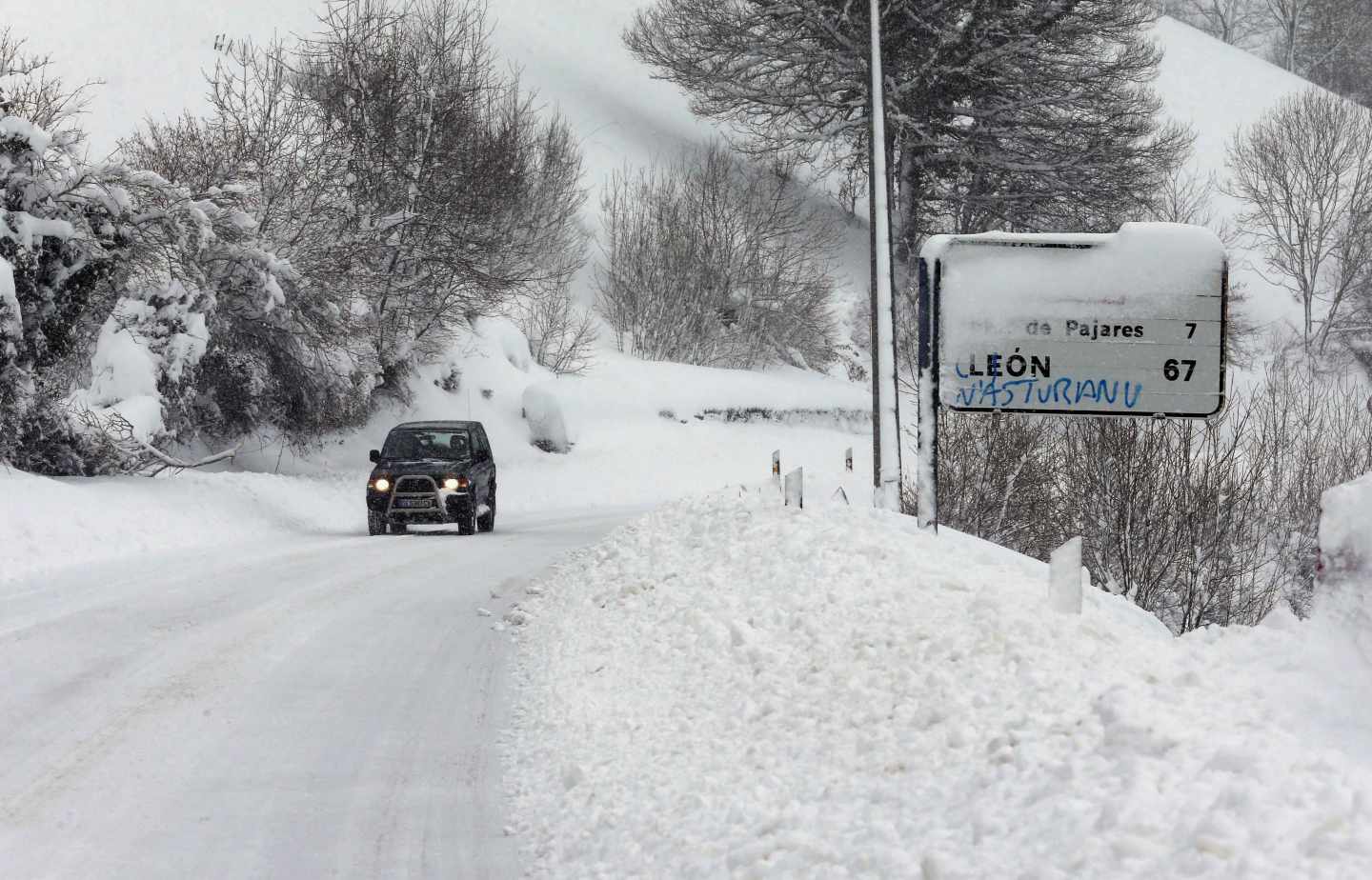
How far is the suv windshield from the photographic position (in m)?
19.8

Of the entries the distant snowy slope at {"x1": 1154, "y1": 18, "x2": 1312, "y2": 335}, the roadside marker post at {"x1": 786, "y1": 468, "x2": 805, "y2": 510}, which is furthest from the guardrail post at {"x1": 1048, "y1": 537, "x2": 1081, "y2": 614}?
the distant snowy slope at {"x1": 1154, "y1": 18, "x2": 1312, "y2": 335}

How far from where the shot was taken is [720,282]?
2009 inches

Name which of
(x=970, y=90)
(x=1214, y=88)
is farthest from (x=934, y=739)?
(x=1214, y=88)

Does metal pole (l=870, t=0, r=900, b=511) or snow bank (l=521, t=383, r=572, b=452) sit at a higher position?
metal pole (l=870, t=0, r=900, b=511)

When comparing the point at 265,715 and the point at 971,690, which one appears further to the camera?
the point at 265,715

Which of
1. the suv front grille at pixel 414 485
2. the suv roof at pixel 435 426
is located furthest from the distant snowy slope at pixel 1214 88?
the suv front grille at pixel 414 485

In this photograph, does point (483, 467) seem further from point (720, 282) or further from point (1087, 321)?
point (720, 282)

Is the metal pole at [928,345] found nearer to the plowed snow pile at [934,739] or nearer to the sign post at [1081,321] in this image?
the sign post at [1081,321]

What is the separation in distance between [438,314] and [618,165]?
46.4m

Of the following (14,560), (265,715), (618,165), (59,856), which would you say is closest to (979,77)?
(14,560)

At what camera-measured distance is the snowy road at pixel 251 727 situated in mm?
5641

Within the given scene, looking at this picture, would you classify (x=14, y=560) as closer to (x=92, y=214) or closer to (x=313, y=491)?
(x=92, y=214)

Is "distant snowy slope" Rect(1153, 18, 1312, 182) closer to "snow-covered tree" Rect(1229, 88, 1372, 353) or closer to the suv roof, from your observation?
"snow-covered tree" Rect(1229, 88, 1372, 353)

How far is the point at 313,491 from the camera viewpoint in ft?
82.9
